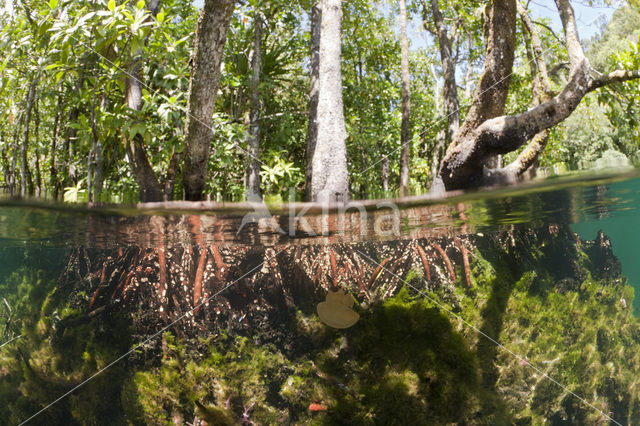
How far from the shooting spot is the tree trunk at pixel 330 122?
17.3 feet

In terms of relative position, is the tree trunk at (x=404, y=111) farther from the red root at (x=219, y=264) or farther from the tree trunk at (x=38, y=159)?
the tree trunk at (x=38, y=159)

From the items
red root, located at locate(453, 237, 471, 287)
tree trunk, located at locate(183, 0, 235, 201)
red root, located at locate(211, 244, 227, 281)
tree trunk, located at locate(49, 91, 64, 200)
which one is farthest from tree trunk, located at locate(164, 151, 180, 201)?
red root, located at locate(453, 237, 471, 287)

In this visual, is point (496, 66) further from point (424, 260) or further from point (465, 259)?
point (465, 259)

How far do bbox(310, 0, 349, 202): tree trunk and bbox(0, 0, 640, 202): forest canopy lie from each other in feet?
0.06

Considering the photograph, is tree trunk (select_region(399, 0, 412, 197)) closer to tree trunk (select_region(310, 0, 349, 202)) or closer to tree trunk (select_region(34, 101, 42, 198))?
tree trunk (select_region(310, 0, 349, 202))

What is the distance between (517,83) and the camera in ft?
28.2

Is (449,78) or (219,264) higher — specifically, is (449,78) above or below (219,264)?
above

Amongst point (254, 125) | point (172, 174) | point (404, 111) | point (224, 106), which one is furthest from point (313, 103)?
point (404, 111)

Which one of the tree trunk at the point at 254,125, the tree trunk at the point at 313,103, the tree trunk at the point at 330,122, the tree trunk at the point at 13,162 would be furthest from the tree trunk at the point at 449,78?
the tree trunk at the point at 13,162

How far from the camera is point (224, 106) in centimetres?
714

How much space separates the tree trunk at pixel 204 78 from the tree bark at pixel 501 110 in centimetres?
264

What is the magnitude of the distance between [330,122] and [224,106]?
2.56 meters

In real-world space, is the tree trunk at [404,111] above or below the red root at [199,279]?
above

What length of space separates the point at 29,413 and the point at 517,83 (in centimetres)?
1121
